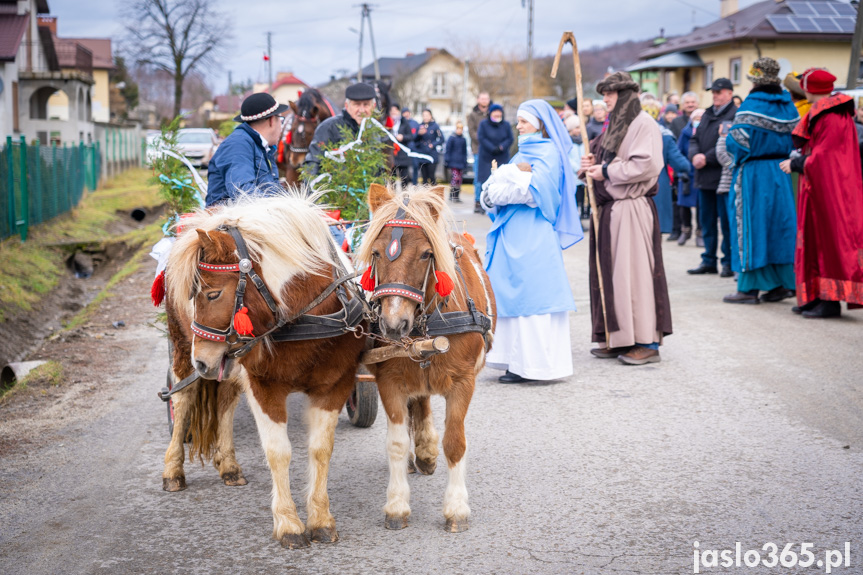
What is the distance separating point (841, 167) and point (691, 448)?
15.3 ft

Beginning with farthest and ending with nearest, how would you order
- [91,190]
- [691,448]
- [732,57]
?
[732,57] < [91,190] < [691,448]

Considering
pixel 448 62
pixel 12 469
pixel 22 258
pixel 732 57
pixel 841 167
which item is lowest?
pixel 12 469

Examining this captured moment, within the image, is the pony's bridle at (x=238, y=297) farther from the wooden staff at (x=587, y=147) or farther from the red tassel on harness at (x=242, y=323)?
the wooden staff at (x=587, y=147)

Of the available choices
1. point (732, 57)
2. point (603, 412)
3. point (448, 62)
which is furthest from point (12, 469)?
point (448, 62)

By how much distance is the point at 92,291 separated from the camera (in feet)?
44.2

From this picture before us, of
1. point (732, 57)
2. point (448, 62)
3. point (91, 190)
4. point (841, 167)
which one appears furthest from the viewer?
point (448, 62)

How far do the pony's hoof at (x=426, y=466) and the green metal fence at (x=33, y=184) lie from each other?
426 inches

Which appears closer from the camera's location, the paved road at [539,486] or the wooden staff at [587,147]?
the paved road at [539,486]

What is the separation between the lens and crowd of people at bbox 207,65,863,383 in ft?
20.6

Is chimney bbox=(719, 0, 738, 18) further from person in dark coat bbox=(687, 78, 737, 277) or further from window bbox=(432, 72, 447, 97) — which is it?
window bbox=(432, 72, 447, 97)

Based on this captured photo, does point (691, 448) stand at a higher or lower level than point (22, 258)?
lower

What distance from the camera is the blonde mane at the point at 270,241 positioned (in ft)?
12.2

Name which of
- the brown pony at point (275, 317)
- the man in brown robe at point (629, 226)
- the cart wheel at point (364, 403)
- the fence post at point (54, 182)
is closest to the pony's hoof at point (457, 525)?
the brown pony at point (275, 317)

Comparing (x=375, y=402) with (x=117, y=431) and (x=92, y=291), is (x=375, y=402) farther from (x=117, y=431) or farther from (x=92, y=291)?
(x=92, y=291)
